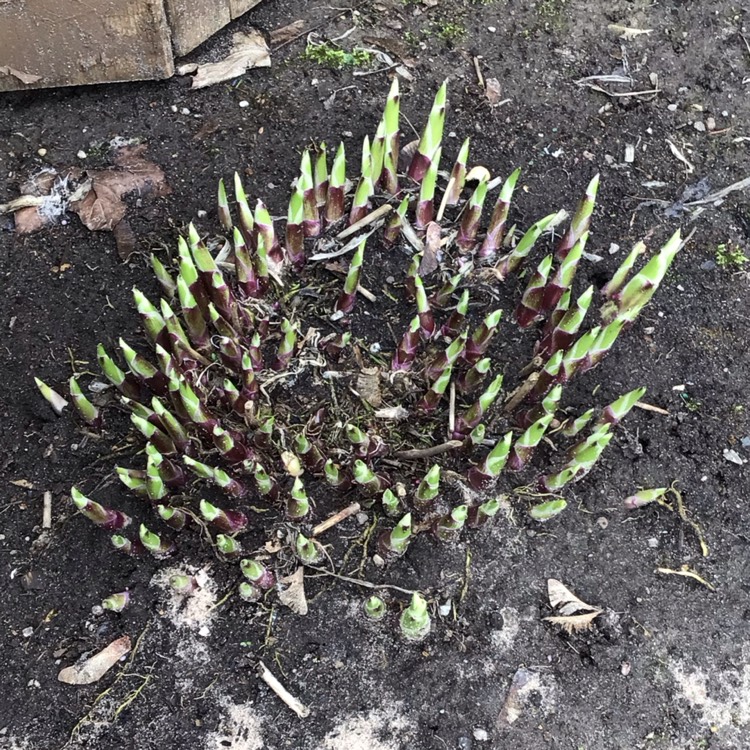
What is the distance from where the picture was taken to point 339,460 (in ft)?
7.00

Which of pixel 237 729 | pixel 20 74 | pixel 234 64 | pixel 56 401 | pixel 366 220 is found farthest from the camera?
pixel 234 64

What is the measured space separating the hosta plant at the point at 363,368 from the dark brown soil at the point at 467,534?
0.34ft

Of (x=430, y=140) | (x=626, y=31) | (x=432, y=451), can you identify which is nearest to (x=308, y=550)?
(x=432, y=451)

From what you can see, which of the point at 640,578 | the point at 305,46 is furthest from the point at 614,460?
the point at 305,46

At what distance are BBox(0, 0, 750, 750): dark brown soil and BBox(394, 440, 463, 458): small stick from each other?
9.2 inches

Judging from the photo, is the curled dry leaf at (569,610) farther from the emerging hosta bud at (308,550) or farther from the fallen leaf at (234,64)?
the fallen leaf at (234,64)

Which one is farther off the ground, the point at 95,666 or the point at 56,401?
the point at 56,401

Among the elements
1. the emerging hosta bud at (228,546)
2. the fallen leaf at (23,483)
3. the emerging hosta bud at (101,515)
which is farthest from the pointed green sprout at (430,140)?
the fallen leaf at (23,483)

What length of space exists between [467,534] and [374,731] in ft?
1.78

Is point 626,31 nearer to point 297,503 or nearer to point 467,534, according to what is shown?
point 467,534

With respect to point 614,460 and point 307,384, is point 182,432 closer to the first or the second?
point 307,384

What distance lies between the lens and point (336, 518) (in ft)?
6.86

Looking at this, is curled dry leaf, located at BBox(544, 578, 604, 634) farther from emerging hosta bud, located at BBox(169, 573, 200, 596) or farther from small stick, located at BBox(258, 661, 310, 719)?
emerging hosta bud, located at BBox(169, 573, 200, 596)

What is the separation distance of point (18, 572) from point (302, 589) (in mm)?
732
